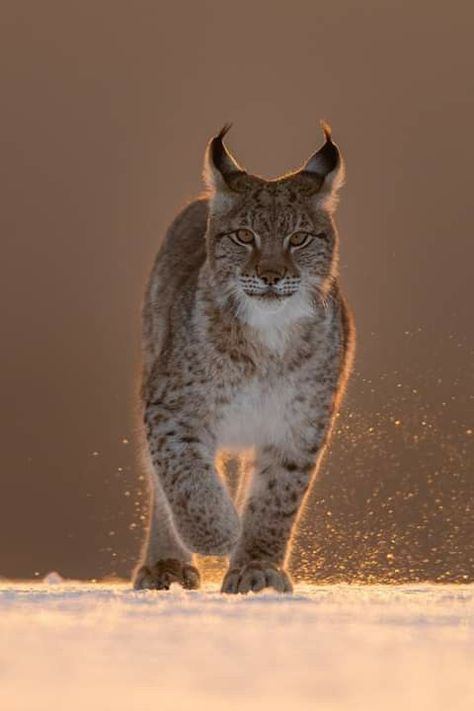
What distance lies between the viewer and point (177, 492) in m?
7.02

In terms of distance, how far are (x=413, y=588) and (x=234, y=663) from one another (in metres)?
3.44

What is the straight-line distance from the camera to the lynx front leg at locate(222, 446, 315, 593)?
6.91 meters

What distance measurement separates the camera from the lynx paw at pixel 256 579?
6.72 m

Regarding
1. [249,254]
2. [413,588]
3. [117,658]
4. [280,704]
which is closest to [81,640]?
[117,658]

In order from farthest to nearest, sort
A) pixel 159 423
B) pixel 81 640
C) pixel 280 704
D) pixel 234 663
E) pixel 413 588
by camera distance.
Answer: pixel 159 423 → pixel 413 588 → pixel 81 640 → pixel 234 663 → pixel 280 704

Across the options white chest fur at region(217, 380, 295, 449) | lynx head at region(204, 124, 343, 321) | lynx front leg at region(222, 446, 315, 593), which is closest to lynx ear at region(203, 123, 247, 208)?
lynx head at region(204, 124, 343, 321)

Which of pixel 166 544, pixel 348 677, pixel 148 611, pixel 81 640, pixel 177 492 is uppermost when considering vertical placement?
pixel 348 677

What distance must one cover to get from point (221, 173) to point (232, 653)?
13.4 ft

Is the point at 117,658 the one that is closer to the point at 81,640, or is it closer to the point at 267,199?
the point at 81,640

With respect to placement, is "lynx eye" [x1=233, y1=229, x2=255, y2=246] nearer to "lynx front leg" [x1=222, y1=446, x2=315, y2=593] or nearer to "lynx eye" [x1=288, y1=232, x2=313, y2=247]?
"lynx eye" [x1=288, y1=232, x2=313, y2=247]

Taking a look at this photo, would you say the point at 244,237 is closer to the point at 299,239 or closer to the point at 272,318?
the point at 299,239

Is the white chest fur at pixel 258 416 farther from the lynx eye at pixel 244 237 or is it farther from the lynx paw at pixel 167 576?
the lynx paw at pixel 167 576

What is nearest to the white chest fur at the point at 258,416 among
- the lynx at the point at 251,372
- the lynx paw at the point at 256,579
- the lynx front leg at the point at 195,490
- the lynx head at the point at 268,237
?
the lynx at the point at 251,372

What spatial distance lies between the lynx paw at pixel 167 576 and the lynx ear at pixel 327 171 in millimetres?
1826
